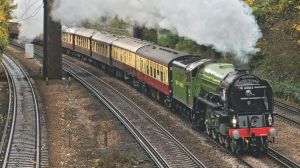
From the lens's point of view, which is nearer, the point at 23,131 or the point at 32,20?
the point at 23,131

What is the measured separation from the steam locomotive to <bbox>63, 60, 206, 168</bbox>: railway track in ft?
5.21

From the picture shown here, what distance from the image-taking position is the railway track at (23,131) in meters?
17.1

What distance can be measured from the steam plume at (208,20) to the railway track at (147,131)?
4.33 meters

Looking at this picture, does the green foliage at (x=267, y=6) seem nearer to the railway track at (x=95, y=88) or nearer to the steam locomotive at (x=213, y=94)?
the steam locomotive at (x=213, y=94)

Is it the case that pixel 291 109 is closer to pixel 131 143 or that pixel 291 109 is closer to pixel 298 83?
pixel 298 83

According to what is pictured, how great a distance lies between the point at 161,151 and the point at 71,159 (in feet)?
10.7

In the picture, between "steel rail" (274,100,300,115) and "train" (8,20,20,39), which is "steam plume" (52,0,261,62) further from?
"train" (8,20,20,39)

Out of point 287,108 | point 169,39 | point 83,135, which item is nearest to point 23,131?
point 83,135

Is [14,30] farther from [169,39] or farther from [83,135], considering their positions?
[83,135]

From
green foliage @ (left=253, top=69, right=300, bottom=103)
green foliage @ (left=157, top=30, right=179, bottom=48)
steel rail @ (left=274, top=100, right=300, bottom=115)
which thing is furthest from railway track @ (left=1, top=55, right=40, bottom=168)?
green foliage @ (left=157, top=30, right=179, bottom=48)

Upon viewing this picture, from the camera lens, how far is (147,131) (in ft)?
70.1

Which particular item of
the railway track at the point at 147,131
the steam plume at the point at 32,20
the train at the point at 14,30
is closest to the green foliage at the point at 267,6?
the railway track at the point at 147,131

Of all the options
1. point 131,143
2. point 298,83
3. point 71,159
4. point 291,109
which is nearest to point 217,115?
point 131,143

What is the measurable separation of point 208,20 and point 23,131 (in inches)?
358
